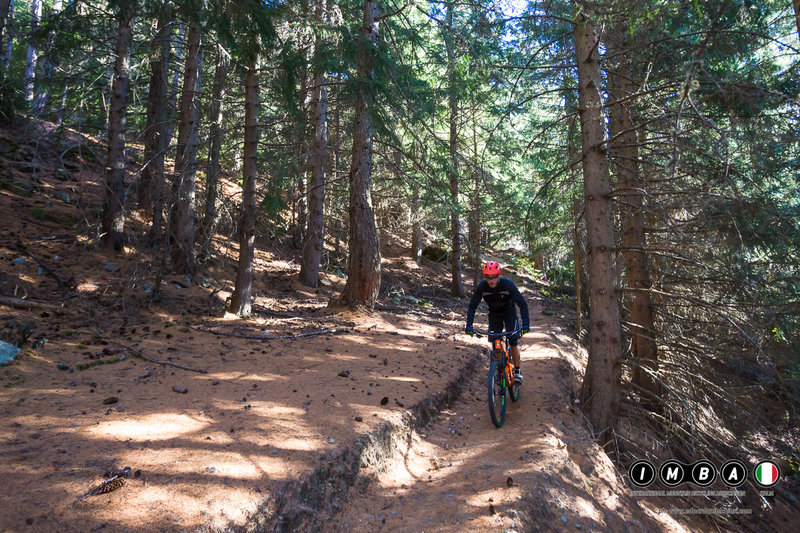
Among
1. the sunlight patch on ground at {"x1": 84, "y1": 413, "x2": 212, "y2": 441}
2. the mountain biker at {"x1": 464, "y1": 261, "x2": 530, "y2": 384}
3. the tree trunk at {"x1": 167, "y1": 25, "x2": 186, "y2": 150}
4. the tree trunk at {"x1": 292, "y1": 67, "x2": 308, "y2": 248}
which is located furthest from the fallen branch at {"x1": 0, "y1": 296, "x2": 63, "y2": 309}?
the mountain biker at {"x1": 464, "y1": 261, "x2": 530, "y2": 384}

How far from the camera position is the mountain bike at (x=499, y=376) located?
6.41 meters

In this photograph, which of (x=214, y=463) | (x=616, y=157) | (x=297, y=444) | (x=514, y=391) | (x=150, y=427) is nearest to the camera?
(x=214, y=463)

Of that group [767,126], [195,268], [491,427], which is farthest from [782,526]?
[195,268]

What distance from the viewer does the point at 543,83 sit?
11.8 meters

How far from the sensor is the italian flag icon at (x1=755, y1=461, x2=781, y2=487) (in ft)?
22.2

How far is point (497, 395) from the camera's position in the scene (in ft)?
21.9

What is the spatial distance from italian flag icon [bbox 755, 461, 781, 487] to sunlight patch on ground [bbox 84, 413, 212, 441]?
8.16 m

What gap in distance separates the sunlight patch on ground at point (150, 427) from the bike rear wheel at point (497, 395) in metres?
3.81

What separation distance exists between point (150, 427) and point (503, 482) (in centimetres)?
392

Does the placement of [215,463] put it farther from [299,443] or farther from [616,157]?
[616,157]

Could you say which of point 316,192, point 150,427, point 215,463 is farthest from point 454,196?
point 215,463

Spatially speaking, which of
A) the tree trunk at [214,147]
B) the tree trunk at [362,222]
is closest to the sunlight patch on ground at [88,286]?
the tree trunk at [214,147]

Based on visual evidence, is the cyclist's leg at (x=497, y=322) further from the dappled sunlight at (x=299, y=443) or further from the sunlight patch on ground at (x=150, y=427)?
the sunlight patch on ground at (x=150, y=427)

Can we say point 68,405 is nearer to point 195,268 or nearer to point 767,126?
point 195,268
